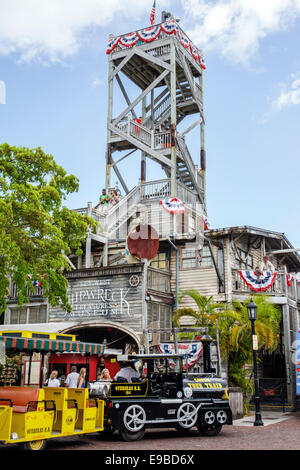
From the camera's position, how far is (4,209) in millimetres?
15797

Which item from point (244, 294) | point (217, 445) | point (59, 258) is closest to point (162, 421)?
point (217, 445)

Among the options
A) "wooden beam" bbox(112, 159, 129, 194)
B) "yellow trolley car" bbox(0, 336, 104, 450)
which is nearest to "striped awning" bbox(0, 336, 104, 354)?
"yellow trolley car" bbox(0, 336, 104, 450)

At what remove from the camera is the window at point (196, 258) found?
2486cm

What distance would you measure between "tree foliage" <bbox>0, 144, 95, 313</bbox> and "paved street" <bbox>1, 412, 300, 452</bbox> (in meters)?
6.79

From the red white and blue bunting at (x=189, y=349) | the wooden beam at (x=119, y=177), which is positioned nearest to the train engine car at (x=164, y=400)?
the red white and blue bunting at (x=189, y=349)

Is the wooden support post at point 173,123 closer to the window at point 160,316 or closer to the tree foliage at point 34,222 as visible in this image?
the window at point 160,316

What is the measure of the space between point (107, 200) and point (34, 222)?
1206cm

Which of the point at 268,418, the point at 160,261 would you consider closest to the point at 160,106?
the point at 160,261

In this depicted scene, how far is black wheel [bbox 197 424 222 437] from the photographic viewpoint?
13.0 m

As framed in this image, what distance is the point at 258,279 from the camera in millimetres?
23203
